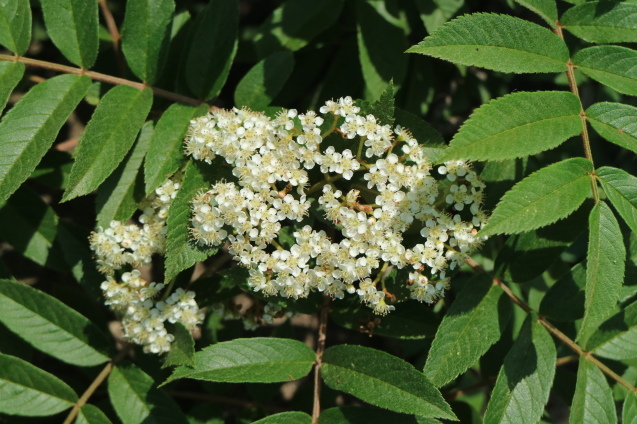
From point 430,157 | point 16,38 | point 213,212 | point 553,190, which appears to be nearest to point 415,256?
point 430,157

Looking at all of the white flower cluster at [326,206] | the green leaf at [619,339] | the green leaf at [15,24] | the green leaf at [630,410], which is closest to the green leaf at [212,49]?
the white flower cluster at [326,206]

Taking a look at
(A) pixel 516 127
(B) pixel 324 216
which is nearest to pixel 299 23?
(B) pixel 324 216

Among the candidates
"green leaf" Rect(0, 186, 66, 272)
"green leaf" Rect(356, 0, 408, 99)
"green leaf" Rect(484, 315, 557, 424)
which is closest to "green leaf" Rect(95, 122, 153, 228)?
"green leaf" Rect(0, 186, 66, 272)

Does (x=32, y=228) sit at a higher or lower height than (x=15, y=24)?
lower

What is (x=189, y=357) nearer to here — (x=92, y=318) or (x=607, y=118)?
(x=92, y=318)

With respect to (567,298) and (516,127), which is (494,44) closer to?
(516,127)

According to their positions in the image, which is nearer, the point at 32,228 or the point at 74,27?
the point at 74,27
